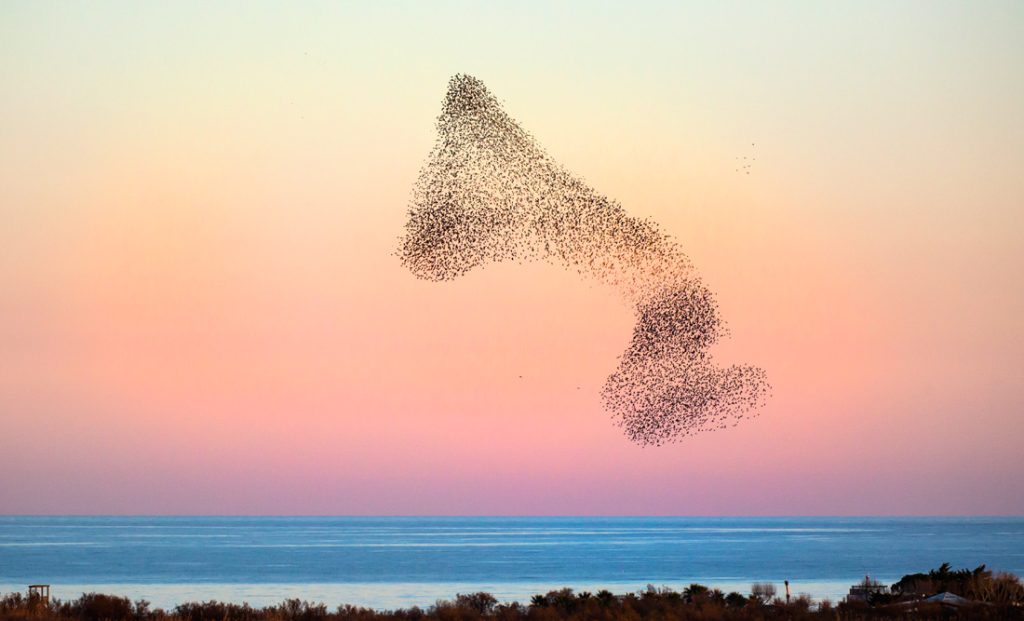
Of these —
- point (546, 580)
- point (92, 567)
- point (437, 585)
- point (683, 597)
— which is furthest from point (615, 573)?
point (683, 597)

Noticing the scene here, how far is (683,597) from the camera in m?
42.7

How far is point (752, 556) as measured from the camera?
13662 centimetres

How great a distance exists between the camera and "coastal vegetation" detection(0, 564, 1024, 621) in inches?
1425

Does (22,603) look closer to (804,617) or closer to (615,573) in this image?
(804,617)

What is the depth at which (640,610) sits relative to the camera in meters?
38.6

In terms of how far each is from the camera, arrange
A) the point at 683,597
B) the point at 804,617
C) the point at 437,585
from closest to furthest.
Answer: the point at 804,617, the point at 683,597, the point at 437,585

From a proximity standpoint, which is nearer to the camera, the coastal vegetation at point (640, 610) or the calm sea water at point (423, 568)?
the coastal vegetation at point (640, 610)

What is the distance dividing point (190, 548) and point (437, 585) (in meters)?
75.8

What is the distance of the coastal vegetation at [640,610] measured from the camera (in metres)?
36.2

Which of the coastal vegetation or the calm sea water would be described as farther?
the calm sea water

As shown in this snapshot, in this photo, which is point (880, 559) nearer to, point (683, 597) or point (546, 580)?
point (546, 580)

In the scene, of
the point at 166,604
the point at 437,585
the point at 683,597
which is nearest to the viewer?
the point at 683,597

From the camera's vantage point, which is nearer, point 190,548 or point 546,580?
point 546,580

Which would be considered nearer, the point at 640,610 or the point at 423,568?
the point at 640,610
